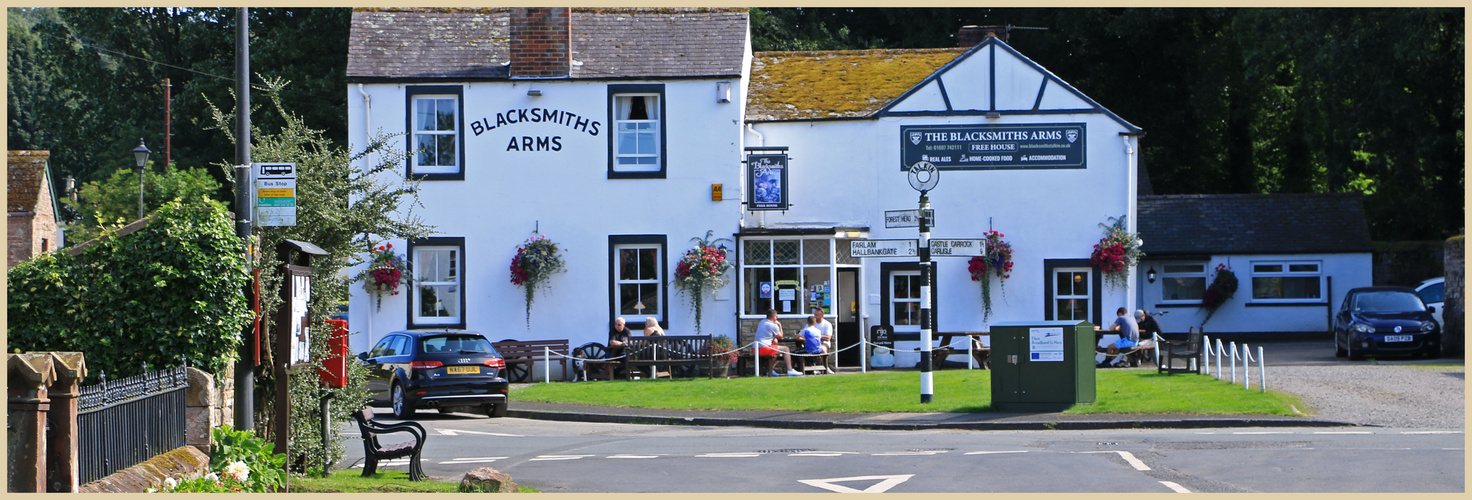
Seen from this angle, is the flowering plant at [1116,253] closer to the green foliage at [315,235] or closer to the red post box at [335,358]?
the green foliage at [315,235]

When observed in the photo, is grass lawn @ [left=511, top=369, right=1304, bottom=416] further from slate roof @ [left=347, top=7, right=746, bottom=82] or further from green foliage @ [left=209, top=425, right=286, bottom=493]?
green foliage @ [left=209, top=425, right=286, bottom=493]

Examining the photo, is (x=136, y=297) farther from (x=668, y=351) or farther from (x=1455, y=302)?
(x=1455, y=302)

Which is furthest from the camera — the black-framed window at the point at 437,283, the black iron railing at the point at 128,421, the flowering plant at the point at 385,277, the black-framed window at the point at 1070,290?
the black-framed window at the point at 1070,290

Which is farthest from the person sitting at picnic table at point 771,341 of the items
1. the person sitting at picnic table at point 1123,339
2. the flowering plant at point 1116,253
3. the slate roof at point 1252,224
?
the slate roof at point 1252,224

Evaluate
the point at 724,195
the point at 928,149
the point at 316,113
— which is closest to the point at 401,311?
the point at 724,195

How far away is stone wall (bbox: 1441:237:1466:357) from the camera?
2547 centimetres

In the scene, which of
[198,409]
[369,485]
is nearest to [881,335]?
[369,485]

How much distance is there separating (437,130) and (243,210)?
15283 mm

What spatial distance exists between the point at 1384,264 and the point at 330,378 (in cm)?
3272

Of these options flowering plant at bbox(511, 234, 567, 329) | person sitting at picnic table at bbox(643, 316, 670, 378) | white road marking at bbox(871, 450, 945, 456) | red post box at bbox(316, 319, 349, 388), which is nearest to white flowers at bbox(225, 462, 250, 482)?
red post box at bbox(316, 319, 349, 388)

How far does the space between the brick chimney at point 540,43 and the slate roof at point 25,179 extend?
70.8 feet

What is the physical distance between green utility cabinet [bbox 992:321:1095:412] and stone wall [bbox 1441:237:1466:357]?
39.3 ft

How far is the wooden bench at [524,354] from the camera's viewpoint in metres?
25.5

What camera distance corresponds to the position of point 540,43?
85.1 ft
